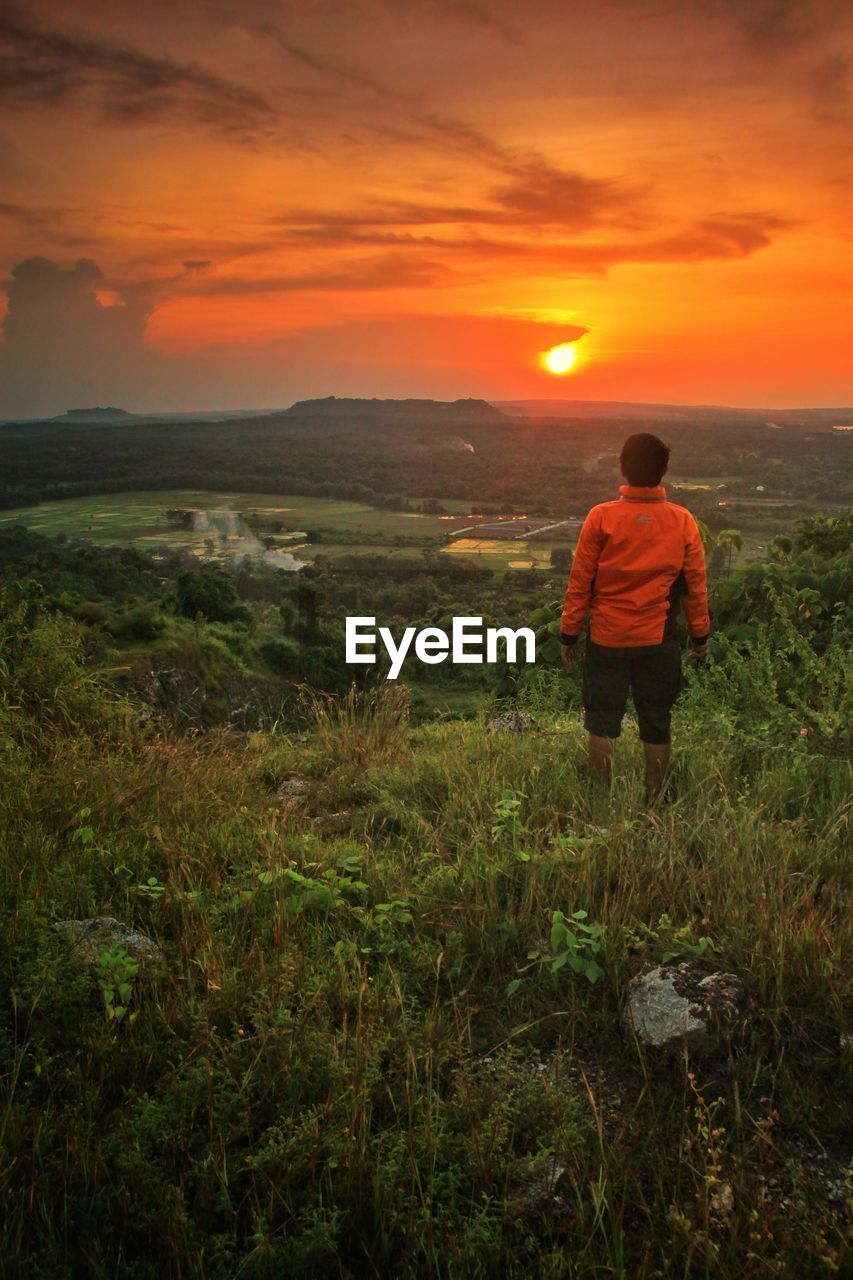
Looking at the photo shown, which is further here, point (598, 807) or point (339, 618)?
point (339, 618)

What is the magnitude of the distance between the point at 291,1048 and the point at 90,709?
12.4ft

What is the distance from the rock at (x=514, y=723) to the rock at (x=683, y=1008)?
3.03 meters

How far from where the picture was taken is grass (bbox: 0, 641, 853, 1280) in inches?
69.6

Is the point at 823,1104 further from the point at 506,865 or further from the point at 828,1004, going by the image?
the point at 506,865

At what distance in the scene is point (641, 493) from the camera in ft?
13.4

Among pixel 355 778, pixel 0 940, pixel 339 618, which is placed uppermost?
pixel 0 940

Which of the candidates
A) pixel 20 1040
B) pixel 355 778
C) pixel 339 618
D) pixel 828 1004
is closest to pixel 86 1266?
pixel 20 1040

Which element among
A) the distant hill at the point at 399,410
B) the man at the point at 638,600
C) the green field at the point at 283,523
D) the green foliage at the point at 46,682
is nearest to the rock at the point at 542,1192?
Result: the man at the point at 638,600

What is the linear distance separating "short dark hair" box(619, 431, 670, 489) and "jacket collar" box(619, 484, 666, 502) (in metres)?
0.02

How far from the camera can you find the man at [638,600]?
13.3 feet

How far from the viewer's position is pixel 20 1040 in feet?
7.62

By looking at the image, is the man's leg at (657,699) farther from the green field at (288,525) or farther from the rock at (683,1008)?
the green field at (288,525)

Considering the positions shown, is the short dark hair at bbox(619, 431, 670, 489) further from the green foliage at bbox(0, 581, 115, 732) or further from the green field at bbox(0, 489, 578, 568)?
the green field at bbox(0, 489, 578, 568)

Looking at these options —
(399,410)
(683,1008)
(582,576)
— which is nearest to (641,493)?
(582,576)
